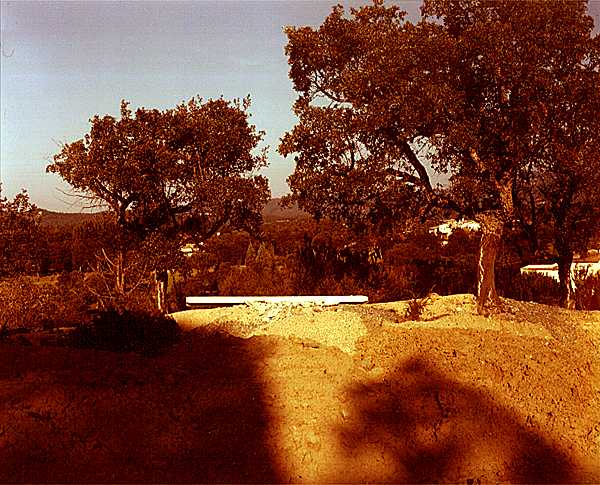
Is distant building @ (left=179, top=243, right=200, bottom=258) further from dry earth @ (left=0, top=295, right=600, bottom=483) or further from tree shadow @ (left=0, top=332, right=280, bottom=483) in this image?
tree shadow @ (left=0, top=332, right=280, bottom=483)

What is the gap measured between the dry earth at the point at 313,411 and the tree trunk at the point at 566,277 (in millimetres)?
3791

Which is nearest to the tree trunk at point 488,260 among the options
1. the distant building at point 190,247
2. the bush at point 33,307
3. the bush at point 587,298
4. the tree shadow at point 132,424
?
the bush at point 587,298

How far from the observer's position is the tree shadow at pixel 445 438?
213 inches

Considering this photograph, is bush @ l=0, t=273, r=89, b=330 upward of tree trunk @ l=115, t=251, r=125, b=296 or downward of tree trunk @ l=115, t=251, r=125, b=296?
downward

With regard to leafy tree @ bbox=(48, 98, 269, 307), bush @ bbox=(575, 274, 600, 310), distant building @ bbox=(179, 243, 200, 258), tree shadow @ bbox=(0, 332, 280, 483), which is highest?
leafy tree @ bbox=(48, 98, 269, 307)

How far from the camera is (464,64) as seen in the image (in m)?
10.3

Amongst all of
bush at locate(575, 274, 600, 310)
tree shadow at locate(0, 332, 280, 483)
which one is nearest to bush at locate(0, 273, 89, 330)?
tree shadow at locate(0, 332, 280, 483)

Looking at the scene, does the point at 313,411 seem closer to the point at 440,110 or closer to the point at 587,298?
the point at 440,110

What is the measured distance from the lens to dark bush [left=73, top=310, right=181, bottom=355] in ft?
27.6

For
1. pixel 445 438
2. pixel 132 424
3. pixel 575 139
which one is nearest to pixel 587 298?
pixel 575 139

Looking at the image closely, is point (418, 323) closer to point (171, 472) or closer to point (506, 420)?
point (506, 420)

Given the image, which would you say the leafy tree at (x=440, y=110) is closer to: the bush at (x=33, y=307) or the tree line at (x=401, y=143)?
the tree line at (x=401, y=143)

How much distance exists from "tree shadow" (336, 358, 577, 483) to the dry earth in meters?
0.01

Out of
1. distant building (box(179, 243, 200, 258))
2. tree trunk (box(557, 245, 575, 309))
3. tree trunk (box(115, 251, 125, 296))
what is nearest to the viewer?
tree trunk (box(557, 245, 575, 309))
